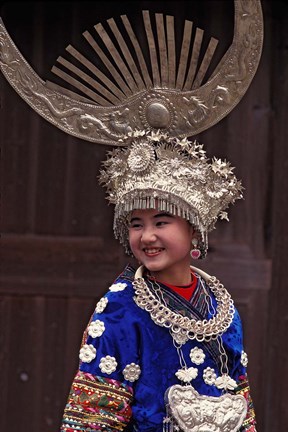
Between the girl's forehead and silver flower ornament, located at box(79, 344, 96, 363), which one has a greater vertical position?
the girl's forehead

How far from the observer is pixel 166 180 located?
3.04m

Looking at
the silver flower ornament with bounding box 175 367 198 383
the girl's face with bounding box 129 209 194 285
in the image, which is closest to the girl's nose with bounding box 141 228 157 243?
the girl's face with bounding box 129 209 194 285

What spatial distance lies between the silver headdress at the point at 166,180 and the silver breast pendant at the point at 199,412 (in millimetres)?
431

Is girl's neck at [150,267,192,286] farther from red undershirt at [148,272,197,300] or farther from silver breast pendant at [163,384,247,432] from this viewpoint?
silver breast pendant at [163,384,247,432]

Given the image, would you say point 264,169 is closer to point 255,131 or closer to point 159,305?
point 255,131

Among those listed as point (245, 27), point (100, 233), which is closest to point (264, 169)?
point (100, 233)

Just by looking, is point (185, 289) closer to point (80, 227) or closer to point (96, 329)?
point (96, 329)

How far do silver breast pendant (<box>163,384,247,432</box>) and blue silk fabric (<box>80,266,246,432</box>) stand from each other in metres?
0.03

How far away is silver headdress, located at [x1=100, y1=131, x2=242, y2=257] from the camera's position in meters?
3.02

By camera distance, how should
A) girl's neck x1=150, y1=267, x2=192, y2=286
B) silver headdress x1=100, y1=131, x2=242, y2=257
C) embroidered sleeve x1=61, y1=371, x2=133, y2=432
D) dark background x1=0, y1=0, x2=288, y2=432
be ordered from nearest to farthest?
1. embroidered sleeve x1=61, y1=371, x2=133, y2=432
2. silver headdress x1=100, y1=131, x2=242, y2=257
3. girl's neck x1=150, y1=267, x2=192, y2=286
4. dark background x1=0, y1=0, x2=288, y2=432

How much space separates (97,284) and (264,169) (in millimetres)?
918

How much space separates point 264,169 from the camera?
4.86 meters

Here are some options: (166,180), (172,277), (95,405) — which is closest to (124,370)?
(95,405)

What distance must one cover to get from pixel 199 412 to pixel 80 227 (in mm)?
1981
